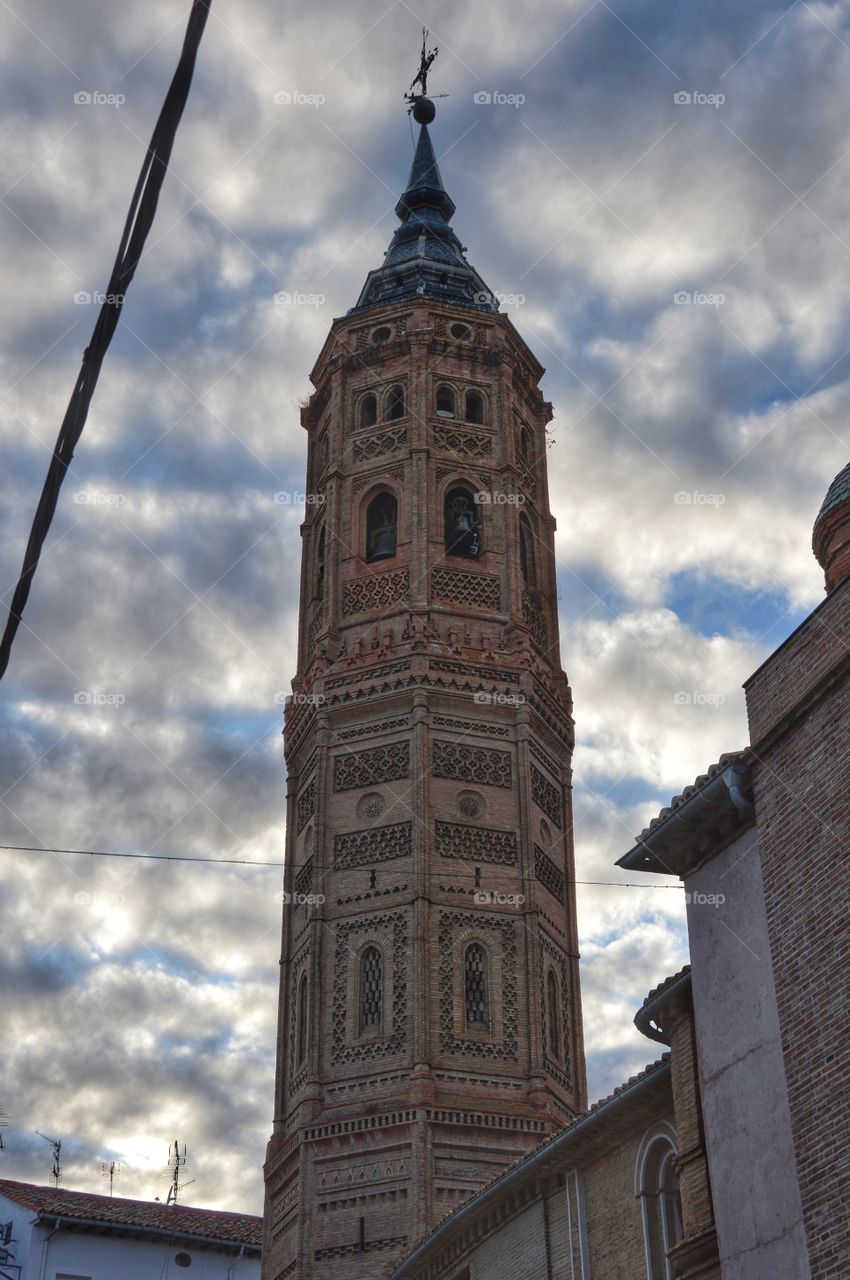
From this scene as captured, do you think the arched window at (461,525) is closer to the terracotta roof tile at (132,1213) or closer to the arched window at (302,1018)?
the arched window at (302,1018)

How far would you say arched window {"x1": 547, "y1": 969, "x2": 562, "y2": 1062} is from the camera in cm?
3284

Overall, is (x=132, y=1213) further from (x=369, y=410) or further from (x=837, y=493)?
(x=837, y=493)

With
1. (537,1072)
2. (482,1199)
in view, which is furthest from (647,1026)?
(537,1072)

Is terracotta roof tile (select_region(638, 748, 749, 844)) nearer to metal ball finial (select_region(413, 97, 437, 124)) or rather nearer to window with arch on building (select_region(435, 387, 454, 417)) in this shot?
window with arch on building (select_region(435, 387, 454, 417))

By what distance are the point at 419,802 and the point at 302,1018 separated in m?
4.86

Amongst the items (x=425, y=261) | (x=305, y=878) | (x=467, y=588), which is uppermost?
(x=425, y=261)

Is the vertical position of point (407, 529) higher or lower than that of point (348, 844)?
higher

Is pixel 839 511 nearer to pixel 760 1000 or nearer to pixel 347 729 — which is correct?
pixel 760 1000

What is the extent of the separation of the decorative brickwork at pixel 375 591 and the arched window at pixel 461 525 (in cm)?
136

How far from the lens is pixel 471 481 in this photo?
38.5m

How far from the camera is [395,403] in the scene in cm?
3969

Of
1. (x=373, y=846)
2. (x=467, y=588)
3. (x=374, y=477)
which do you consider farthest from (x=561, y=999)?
(x=374, y=477)

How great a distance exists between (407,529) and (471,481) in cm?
225
